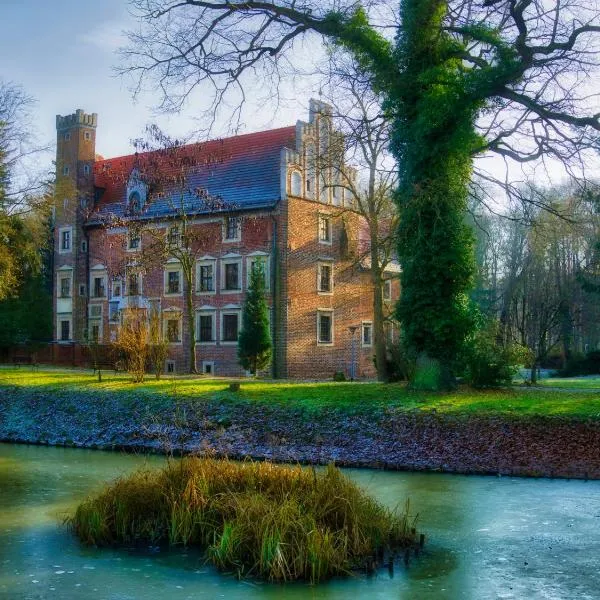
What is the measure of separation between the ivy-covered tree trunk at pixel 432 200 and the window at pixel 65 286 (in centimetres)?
3151

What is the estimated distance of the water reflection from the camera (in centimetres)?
762

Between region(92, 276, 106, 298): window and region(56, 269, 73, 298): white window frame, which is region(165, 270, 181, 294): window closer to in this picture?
region(92, 276, 106, 298): window

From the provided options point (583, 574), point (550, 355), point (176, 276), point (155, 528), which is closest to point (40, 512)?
point (155, 528)

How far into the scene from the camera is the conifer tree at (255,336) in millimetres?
35562

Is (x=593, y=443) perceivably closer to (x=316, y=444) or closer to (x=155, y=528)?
(x=316, y=444)

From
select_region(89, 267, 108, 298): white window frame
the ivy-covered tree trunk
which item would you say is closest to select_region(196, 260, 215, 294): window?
select_region(89, 267, 108, 298): white window frame

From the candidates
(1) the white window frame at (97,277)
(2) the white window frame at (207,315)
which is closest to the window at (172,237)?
(2) the white window frame at (207,315)

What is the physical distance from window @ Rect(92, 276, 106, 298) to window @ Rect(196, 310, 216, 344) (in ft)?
26.5

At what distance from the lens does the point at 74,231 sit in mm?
48750

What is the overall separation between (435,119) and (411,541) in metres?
13.8

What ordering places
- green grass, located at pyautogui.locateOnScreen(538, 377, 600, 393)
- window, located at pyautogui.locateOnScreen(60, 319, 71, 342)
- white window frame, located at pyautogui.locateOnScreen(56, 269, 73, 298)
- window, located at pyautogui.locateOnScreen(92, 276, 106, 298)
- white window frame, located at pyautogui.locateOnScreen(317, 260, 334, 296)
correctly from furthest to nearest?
white window frame, located at pyautogui.locateOnScreen(56, 269, 73, 298) → window, located at pyautogui.locateOnScreen(60, 319, 71, 342) → window, located at pyautogui.locateOnScreen(92, 276, 106, 298) → white window frame, located at pyautogui.locateOnScreen(317, 260, 334, 296) → green grass, located at pyautogui.locateOnScreen(538, 377, 600, 393)

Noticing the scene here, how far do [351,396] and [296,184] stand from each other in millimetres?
20976

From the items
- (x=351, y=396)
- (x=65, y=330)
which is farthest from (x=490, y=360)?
(x=65, y=330)

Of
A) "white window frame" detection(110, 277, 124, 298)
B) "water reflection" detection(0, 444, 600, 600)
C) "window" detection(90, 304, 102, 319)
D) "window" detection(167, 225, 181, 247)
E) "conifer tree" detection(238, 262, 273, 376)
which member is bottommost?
"water reflection" detection(0, 444, 600, 600)
